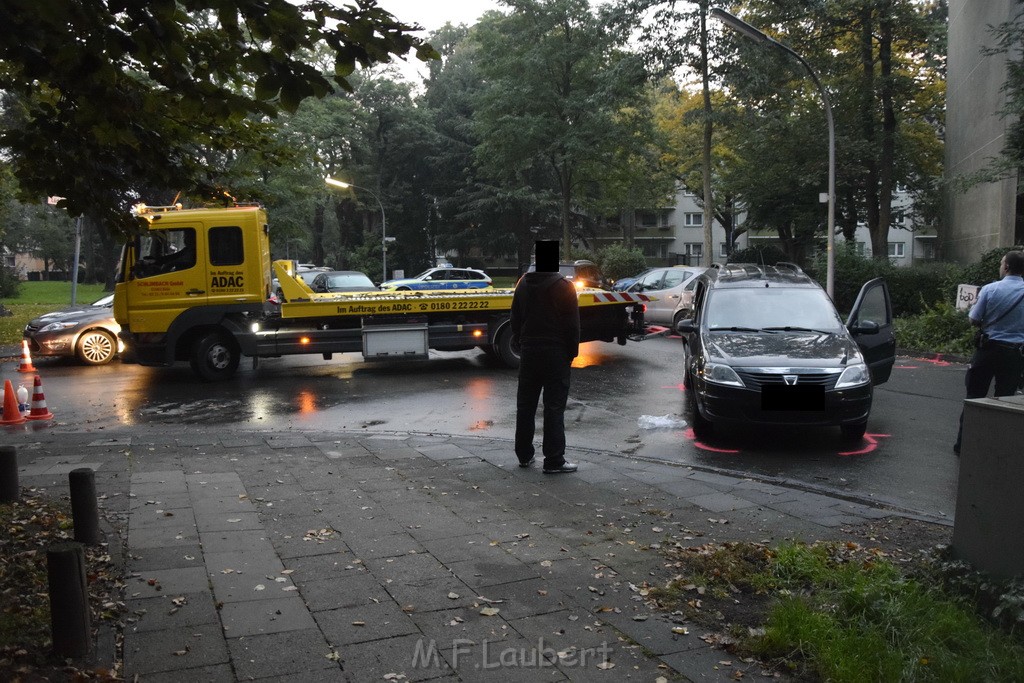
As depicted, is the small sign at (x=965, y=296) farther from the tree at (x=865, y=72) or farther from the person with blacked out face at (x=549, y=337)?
the tree at (x=865, y=72)

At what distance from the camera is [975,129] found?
2356cm

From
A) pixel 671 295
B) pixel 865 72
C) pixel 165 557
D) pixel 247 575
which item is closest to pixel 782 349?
pixel 247 575

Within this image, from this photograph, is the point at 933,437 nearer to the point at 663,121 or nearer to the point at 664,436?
the point at 664,436

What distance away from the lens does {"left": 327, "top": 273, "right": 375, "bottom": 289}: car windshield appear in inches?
1020

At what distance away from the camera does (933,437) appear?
9227mm

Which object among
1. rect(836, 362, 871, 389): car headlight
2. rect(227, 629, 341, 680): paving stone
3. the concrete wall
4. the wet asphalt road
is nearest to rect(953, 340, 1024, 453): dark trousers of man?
the wet asphalt road

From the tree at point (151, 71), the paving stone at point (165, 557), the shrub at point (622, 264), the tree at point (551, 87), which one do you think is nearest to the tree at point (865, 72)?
the tree at point (551, 87)

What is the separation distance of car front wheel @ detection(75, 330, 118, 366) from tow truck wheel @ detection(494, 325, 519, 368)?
7477 mm

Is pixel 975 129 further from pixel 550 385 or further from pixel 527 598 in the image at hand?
pixel 527 598

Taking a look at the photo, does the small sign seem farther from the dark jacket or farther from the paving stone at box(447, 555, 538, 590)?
the paving stone at box(447, 555, 538, 590)

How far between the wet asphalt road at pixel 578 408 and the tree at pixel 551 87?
20.8 m

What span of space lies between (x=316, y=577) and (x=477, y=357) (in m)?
12.3

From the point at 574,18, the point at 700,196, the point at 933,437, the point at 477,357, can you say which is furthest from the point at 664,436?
the point at 700,196

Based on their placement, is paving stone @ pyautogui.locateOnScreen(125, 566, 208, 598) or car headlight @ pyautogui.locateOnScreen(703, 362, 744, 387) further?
car headlight @ pyautogui.locateOnScreen(703, 362, 744, 387)
